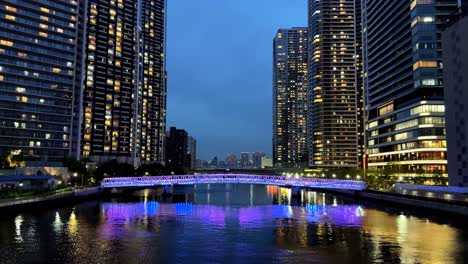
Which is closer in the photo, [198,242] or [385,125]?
[198,242]

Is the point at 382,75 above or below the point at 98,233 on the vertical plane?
above

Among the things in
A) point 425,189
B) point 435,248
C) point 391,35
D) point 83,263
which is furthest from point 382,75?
point 83,263

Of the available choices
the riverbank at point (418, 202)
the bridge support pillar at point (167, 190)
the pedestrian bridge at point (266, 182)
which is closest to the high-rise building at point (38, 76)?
the pedestrian bridge at point (266, 182)

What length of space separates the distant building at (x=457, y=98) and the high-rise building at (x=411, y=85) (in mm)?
23314

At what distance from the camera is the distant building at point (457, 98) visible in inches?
4289

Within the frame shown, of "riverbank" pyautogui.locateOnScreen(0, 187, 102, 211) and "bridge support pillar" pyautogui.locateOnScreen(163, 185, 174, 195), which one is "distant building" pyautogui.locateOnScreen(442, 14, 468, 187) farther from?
"riverbank" pyautogui.locateOnScreen(0, 187, 102, 211)

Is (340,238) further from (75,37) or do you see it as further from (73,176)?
(75,37)

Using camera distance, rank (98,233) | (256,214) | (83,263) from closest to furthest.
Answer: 1. (83,263)
2. (98,233)
3. (256,214)

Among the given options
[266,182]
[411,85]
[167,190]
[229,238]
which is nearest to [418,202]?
[229,238]

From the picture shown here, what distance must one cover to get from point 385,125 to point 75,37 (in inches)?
4864

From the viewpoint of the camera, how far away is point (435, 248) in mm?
49438

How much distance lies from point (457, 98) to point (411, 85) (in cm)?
4435

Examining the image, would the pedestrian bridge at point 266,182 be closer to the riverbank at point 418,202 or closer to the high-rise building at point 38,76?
the riverbank at point 418,202

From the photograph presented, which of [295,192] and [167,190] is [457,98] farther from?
[167,190]
